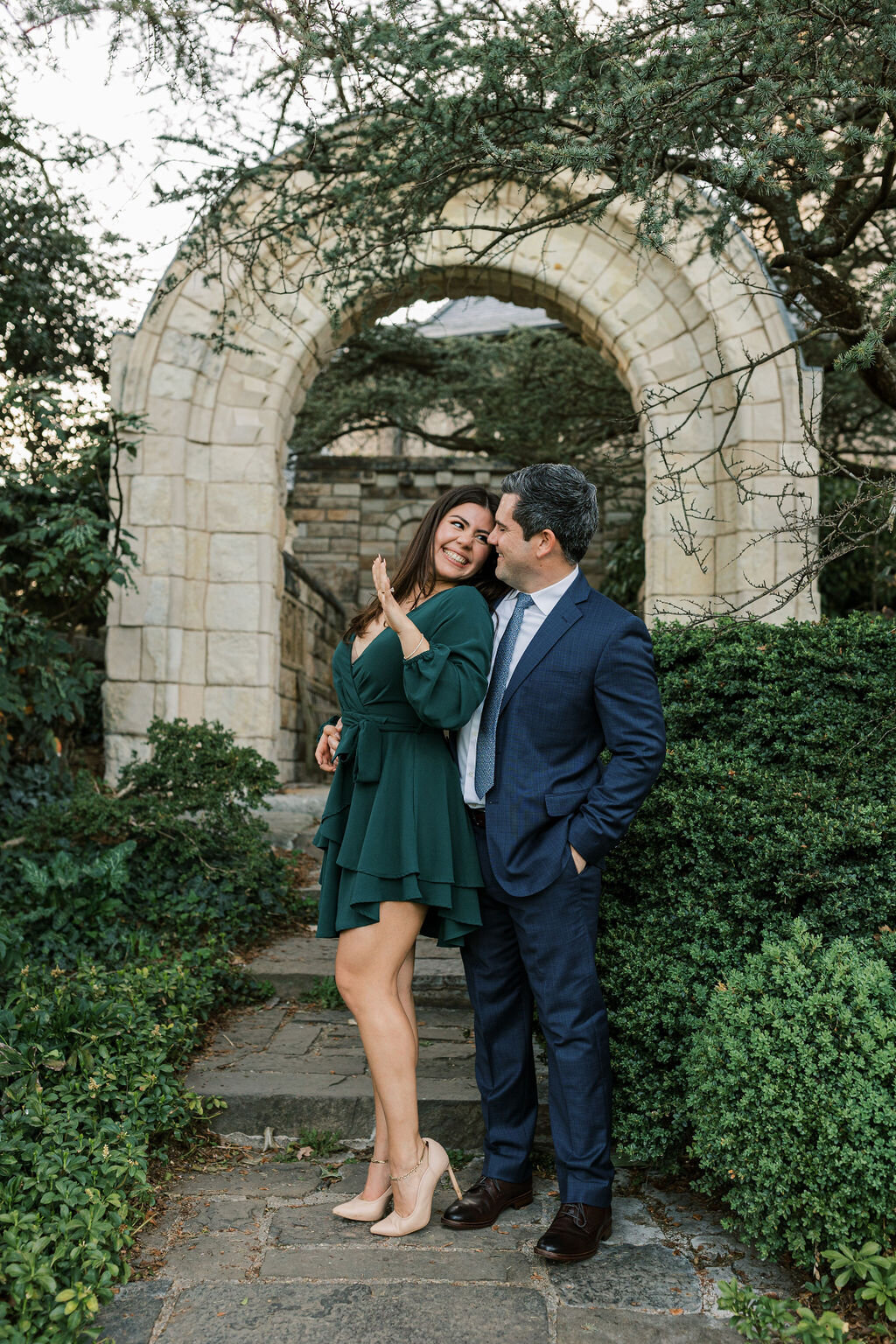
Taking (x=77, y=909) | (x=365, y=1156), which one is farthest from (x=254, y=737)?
(x=365, y=1156)

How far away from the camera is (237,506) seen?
22.3ft

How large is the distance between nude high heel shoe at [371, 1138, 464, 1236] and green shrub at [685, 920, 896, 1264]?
64 cm

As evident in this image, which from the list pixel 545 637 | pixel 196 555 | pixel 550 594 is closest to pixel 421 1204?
pixel 545 637

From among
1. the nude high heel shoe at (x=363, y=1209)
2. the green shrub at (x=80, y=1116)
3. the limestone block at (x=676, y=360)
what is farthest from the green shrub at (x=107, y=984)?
the limestone block at (x=676, y=360)

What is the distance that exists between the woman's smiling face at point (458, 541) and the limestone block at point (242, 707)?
14.1ft

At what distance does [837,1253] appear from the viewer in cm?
198

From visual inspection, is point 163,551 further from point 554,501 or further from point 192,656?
point 554,501

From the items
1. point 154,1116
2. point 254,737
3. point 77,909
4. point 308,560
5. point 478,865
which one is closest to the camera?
point 478,865

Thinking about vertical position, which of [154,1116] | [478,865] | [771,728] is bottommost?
[154,1116]

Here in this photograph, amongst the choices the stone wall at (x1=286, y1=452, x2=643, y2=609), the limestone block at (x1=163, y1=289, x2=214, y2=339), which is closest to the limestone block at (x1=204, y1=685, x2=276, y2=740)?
the limestone block at (x1=163, y1=289, x2=214, y2=339)

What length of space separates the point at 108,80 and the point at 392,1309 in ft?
12.4

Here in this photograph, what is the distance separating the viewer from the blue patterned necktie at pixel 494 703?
2.45 metres

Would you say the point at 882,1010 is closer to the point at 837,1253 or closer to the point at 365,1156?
the point at 837,1253

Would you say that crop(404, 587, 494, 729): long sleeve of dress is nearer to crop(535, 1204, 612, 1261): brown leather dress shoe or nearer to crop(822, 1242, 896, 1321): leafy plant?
crop(535, 1204, 612, 1261): brown leather dress shoe
